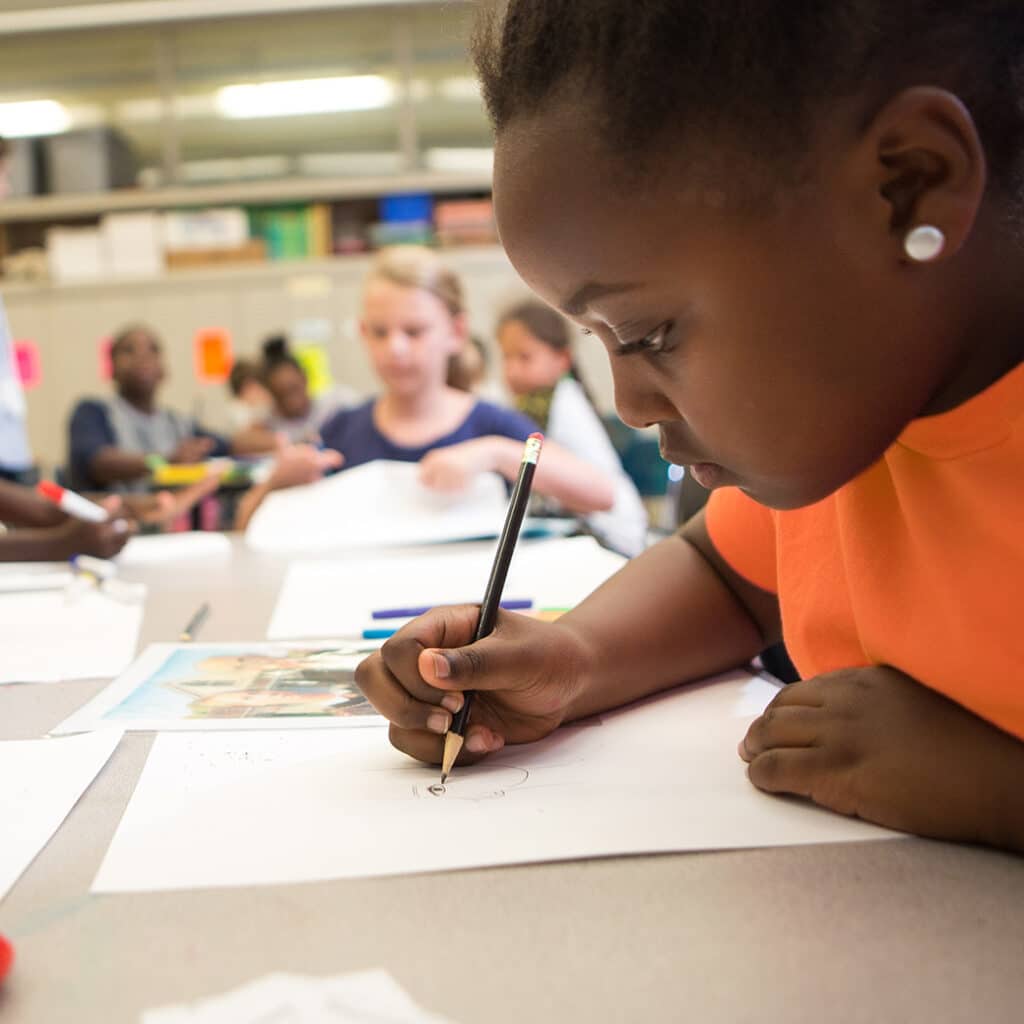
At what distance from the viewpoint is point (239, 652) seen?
0.84 m

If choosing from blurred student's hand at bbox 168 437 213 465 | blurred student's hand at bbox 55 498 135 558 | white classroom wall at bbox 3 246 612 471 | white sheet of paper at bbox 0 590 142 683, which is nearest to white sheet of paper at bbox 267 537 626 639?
white sheet of paper at bbox 0 590 142 683

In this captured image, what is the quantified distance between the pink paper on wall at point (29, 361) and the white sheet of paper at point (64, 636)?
155 inches

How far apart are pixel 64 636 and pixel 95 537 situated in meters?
0.43

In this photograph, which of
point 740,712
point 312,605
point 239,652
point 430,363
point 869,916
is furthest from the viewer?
point 430,363

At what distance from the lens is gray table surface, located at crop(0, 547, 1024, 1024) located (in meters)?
0.35

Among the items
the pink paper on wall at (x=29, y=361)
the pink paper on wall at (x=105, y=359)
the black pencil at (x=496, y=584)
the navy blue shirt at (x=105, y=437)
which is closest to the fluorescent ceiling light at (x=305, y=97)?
the pink paper on wall at (x=105, y=359)

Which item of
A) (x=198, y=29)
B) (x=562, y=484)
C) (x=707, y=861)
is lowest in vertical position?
(x=562, y=484)

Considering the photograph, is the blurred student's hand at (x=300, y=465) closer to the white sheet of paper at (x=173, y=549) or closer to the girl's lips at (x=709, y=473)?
the white sheet of paper at (x=173, y=549)

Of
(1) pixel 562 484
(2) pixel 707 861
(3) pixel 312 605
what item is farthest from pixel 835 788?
(1) pixel 562 484

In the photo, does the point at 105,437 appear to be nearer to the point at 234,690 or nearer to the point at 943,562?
the point at 234,690

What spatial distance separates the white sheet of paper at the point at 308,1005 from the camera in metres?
0.34

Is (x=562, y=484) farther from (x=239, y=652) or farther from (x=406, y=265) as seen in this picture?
(x=239, y=652)

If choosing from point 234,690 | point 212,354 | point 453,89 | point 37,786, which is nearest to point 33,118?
point 212,354

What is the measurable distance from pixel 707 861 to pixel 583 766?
0.13 m
